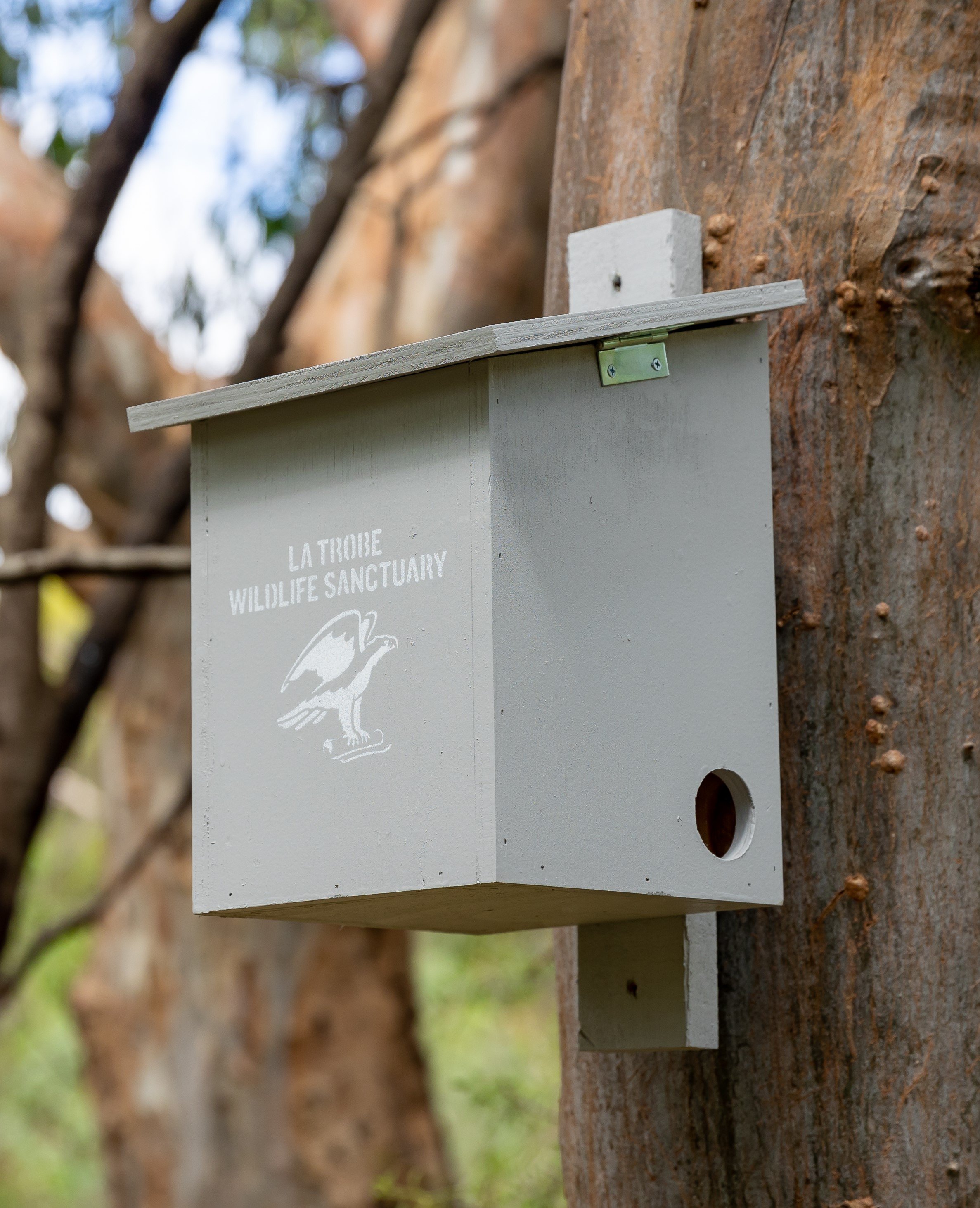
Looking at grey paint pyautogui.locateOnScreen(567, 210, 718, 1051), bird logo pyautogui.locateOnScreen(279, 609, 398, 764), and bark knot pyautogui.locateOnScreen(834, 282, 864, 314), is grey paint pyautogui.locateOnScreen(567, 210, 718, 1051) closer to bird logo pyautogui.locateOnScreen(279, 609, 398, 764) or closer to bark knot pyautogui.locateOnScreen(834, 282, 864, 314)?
bark knot pyautogui.locateOnScreen(834, 282, 864, 314)

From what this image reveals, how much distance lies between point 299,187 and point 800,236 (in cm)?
492

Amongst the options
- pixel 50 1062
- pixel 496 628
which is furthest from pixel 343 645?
pixel 50 1062

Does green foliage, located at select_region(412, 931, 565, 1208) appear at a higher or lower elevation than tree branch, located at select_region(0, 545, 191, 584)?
lower

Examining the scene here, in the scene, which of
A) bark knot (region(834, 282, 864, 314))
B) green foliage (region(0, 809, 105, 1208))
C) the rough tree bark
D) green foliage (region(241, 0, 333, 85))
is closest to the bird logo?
bark knot (region(834, 282, 864, 314))

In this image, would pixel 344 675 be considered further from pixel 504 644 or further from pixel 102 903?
pixel 102 903

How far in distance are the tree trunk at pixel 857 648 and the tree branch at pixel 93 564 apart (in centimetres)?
193

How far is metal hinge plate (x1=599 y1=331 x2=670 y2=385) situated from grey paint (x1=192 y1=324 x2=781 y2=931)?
14 millimetres

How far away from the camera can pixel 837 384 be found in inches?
85.4

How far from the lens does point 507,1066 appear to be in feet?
30.0

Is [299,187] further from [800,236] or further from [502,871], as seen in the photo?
[502,871]

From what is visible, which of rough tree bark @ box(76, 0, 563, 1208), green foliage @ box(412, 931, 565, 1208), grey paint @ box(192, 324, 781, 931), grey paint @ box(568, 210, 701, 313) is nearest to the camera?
grey paint @ box(192, 324, 781, 931)

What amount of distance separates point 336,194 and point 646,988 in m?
3.60

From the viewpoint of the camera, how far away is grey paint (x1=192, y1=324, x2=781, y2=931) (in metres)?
1.82

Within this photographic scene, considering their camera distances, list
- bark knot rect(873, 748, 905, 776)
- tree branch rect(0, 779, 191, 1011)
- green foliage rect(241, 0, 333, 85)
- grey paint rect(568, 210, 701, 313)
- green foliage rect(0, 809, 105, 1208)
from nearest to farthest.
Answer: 1. bark knot rect(873, 748, 905, 776)
2. grey paint rect(568, 210, 701, 313)
3. tree branch rect(0, 779, 191, 1011)
4. green foliage rect(241, 0, 333, 85)
5. green foliage rect(0, 809, 105, 1208)
